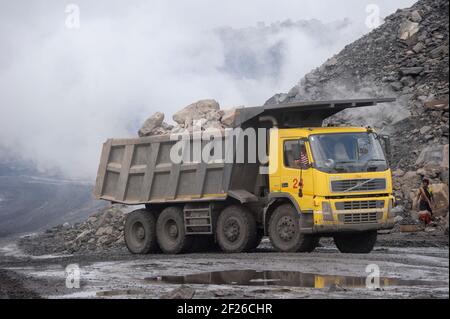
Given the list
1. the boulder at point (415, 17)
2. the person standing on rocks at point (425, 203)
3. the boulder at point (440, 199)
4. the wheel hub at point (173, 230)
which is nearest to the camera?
the wheel hub at point (173, 230)

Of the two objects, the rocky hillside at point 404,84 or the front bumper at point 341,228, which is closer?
the front bumper at point 341,228

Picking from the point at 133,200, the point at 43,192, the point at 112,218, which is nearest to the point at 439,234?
the point at 133,200

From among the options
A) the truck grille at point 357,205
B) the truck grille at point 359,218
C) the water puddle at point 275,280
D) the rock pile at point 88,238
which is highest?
the truck grille at point 357,205

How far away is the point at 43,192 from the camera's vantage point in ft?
148

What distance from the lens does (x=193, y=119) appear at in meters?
25.1

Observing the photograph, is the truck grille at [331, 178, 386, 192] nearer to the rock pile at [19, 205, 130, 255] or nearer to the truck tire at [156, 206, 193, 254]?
the truck tire at [156, 206, 193, 254]

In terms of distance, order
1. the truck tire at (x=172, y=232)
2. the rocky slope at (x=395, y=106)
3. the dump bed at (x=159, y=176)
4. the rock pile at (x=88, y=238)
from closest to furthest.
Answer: the dump bed at (x=159, y=176)
the truck tire at (x=172, y=232)
the rocky slope at (x=395, y=106)
the rock pile at (x=88, y=238)

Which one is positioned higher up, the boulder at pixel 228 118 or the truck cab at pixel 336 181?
the boulder at pixel 228 118

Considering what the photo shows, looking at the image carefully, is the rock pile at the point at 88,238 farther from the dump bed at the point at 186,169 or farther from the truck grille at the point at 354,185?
the truck grille at the point at 354,185

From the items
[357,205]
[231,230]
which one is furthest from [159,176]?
[357,205]

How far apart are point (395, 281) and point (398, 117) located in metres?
15.8

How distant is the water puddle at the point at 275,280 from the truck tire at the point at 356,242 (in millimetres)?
3839

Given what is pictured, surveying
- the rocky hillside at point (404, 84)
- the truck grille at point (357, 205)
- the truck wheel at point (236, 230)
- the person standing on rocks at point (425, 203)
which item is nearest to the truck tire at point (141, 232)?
the truck wheel at point (236, 230)

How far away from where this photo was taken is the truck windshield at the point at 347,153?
1452 centimetres
